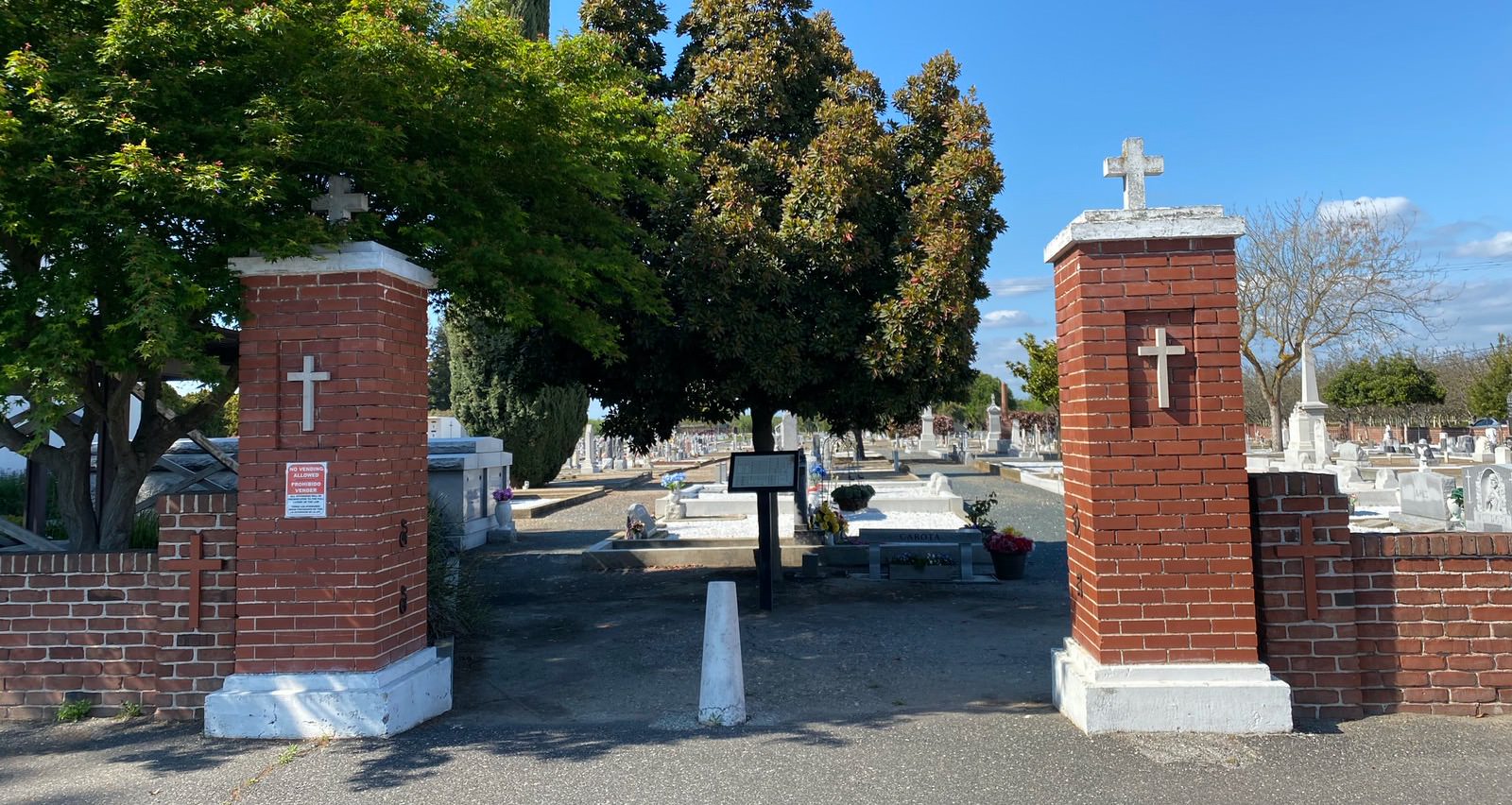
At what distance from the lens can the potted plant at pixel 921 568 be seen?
35.6ft

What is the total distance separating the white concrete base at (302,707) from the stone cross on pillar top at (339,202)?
2.74m

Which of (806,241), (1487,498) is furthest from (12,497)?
(1487,498)

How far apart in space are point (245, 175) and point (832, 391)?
5850mm

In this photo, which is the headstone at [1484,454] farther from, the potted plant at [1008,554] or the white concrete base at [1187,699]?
the white concrete base at [1187,699]

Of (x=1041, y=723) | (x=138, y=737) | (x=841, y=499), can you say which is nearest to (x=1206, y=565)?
(x=1041, y=723)

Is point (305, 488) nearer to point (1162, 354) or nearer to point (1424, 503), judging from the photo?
point (1162, 354)

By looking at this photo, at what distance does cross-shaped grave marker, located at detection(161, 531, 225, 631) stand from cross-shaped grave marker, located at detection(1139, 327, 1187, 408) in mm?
5537

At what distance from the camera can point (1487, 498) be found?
12.6 m

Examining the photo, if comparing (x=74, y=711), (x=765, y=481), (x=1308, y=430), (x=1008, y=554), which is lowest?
(x=74, y=711)

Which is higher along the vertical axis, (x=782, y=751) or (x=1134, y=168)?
(x=1134, y=168)

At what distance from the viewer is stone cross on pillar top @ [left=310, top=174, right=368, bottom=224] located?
5.47 m

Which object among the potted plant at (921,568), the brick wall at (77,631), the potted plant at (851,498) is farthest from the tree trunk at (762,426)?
the brick wall at (77,631)

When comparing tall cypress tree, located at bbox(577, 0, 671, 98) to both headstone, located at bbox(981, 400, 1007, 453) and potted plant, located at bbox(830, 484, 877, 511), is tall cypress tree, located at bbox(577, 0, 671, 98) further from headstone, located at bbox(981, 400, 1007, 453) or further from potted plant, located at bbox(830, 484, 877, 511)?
headstone, located at bbox(981, 400, 1007, 453)

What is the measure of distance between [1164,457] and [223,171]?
5.37 m
